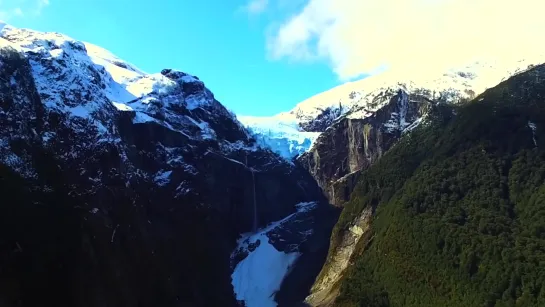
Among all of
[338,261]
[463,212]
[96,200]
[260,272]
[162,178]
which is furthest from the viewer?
[260,272]

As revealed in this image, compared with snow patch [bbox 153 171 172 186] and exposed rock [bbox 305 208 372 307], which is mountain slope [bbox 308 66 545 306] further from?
A: snow patch [bbox 153 171 172 186]

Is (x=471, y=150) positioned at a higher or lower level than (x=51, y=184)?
lower

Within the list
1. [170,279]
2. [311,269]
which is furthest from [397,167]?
[170,279]

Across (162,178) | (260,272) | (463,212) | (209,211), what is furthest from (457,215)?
(162,178)

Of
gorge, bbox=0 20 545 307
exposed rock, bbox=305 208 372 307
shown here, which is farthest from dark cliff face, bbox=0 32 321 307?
exposed rock, bbox=305 208 372 307

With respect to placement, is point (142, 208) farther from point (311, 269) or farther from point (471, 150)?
point (471, 150)

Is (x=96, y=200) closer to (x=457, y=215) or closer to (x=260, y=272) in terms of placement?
(x=260, y=272)
